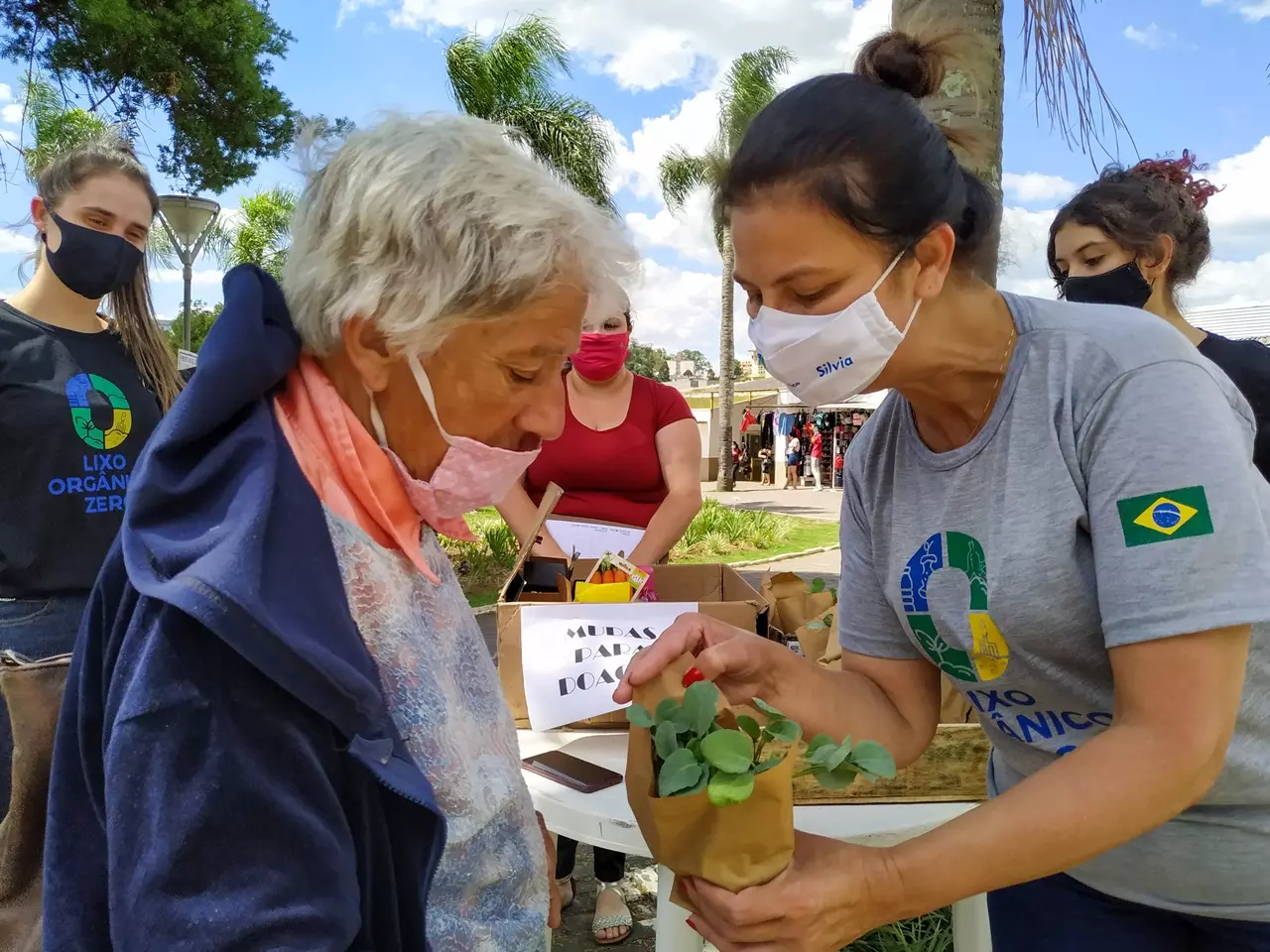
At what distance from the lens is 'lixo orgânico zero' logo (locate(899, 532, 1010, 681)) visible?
133 centimetres

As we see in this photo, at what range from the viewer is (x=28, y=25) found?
8.20 meters

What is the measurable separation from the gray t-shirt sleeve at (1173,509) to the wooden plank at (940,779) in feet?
2.38

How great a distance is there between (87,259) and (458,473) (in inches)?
91.1

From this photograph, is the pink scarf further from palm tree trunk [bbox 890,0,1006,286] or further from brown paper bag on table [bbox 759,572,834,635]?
palm tree trunk [bbox 890,0,1006,286]

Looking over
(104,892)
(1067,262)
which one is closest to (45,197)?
(104,892)

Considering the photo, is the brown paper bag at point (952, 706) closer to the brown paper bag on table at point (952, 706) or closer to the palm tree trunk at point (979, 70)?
the brown paper bag on table at point (952, 706)

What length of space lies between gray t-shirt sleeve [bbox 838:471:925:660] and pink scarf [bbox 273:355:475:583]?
0.82 metres

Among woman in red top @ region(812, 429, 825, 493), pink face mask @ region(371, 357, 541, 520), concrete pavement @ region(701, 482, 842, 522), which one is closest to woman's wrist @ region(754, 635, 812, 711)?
pink face mask @ region(371, 357, 541, 520)

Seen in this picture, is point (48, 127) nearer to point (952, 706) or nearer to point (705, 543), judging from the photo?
point (705, 543)

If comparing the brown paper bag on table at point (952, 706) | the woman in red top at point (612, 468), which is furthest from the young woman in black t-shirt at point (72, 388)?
the brown paper bag on table at point (952, 706)

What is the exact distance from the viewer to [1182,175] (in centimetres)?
311

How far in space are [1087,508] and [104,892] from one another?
134 cm

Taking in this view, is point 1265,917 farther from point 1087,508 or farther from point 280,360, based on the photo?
point 280,360

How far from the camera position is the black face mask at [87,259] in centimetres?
283
